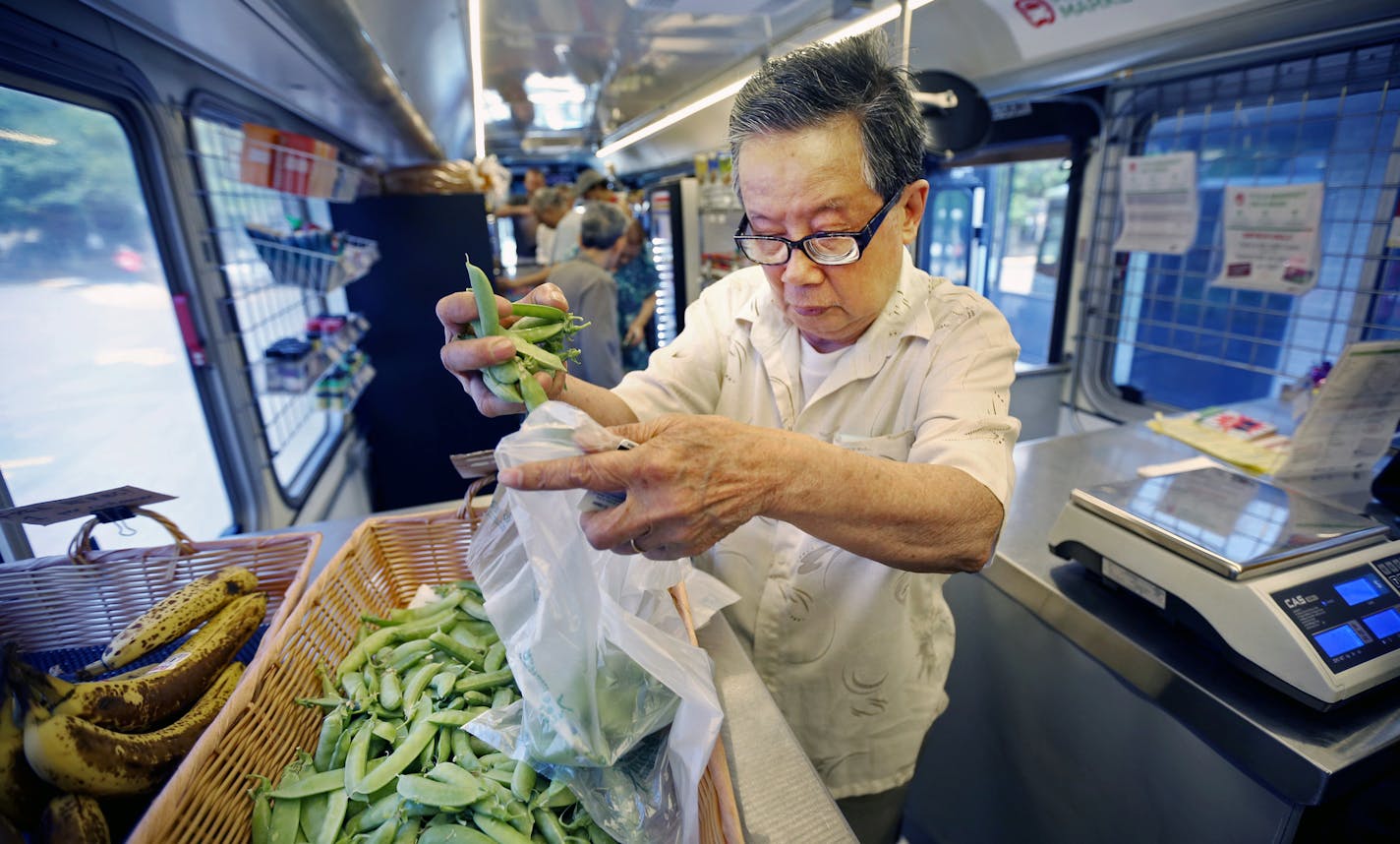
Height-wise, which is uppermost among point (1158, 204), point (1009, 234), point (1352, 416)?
point (1158, 204)

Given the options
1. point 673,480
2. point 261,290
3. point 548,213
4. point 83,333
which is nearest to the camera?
point 673,480

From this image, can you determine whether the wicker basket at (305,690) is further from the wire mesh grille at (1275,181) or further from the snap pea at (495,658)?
the wire mesh grille at (1275,181)

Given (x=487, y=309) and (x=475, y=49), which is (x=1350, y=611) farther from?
(x=475, y=49)

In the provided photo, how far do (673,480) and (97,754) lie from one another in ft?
2.84

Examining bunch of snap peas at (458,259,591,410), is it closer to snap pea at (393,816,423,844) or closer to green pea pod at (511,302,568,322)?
green pea pod at (511,302,568,322)

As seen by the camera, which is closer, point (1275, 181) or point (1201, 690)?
point (1201, 690)

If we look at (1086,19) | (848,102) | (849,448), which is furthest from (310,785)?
(1086,19)

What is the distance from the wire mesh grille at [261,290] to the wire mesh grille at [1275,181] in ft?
11.8

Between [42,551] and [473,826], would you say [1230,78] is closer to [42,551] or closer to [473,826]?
[473,826]

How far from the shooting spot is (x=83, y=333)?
75.1 inches

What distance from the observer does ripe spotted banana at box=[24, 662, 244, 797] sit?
0.79 m

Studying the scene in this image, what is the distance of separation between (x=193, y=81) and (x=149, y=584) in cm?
223

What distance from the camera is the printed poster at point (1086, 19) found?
81.1 inches

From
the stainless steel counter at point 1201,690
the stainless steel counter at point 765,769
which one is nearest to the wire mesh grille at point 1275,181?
the stainless steel counter at point 1201,690
